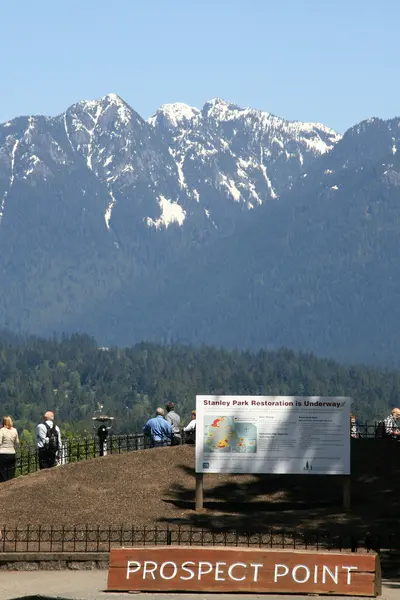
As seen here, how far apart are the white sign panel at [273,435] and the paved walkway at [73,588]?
6758 millimetres

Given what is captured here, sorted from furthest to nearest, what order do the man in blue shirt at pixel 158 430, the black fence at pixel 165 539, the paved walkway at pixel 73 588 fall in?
the man in blue shirt at pixel 158 430 → the black fence at pixel 165 539 → the paved walkway at pixel 73 588

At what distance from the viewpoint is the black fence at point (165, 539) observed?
25891 mm

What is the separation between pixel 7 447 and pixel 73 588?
417 inches

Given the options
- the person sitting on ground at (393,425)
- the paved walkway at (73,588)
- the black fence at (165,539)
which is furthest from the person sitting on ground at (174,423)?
the paved walkway at (73,588)

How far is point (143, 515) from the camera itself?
99.4 ft

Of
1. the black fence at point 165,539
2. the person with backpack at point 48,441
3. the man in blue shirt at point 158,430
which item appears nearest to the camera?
the black fence at point 165,539

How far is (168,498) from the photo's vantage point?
106 feet

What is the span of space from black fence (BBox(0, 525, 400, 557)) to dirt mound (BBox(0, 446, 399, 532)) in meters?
1.04

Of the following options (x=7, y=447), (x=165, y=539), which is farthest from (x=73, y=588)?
(x=7, y=447)

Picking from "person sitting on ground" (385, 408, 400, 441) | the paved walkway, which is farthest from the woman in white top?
"person sitting on ground" (385, 408, 400, 441)

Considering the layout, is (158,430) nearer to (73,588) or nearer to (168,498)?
(168,498)

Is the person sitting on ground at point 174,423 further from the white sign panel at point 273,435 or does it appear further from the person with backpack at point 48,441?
the white sign panel at point 273,435

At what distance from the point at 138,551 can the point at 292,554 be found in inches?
82.3

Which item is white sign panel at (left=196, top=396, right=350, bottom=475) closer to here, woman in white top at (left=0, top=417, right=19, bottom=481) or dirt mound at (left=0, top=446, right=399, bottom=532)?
dirt mound at (left=0, top=446, right=399, bottom=532)
